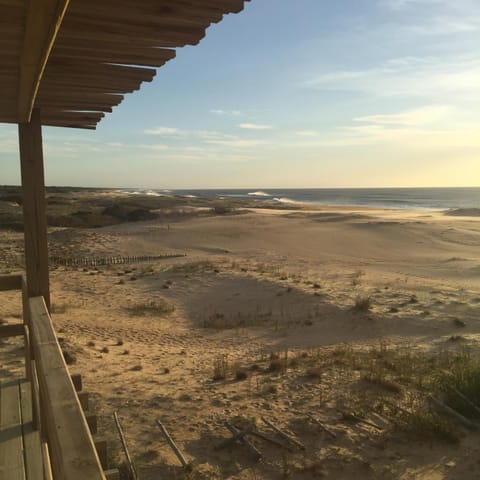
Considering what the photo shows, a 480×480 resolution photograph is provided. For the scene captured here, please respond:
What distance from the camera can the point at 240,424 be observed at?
18.8ft

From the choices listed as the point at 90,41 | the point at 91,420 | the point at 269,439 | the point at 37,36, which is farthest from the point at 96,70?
the point at 269,439

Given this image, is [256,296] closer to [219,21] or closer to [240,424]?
[240,424]

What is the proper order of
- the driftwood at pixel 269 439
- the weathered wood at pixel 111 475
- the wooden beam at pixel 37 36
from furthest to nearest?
the driftwood at pixel 269 439 < the weathered wood at pixel 111 475 < the wooden beam at pixel 37 36

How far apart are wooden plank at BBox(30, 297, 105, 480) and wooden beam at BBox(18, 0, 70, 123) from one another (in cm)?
131

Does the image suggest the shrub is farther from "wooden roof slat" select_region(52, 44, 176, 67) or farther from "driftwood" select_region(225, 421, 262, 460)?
"wooden roof slat" select_region(52, 44, 176, 67)

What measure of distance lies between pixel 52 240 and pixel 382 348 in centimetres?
2159

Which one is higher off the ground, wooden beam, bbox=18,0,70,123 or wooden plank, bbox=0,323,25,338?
wooden beam, bbox=18,0,70,123

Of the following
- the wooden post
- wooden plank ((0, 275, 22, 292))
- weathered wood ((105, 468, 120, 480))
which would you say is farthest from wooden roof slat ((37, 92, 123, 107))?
weathered wood ((105, 468, 120, 480))

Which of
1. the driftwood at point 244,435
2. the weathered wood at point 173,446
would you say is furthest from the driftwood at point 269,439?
the weathered wood at point 173,446

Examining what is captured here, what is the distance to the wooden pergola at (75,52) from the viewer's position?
1.86 metres

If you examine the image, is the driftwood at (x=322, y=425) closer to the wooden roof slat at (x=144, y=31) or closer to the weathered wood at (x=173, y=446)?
the weathered wood at (x=173, y=446)

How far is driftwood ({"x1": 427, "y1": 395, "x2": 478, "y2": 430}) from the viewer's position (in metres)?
5.52

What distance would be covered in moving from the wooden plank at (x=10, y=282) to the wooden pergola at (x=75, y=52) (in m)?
0.63

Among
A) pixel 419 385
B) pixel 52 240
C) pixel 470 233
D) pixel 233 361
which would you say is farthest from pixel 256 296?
pixel 470 233
